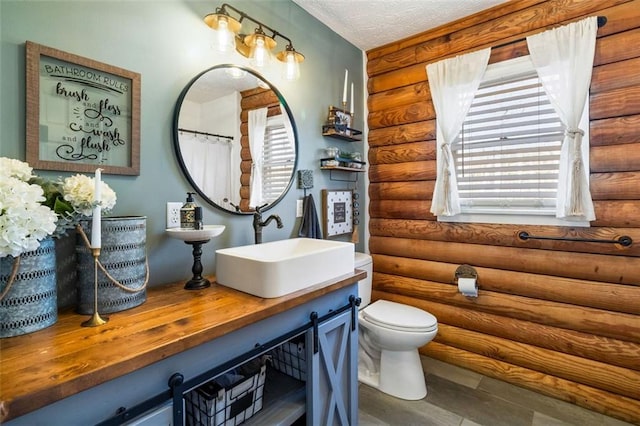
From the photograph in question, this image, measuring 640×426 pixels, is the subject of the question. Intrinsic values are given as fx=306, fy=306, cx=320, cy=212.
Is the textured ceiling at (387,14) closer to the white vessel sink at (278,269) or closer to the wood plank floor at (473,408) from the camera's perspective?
the white vessel sink at (278,269)

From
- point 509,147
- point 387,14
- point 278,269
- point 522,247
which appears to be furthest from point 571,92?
point 278,269

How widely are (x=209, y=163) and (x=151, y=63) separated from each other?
1.62ft

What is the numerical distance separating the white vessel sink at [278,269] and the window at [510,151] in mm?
1226

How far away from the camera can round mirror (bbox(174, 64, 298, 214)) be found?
149 cm

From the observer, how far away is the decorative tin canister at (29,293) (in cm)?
82

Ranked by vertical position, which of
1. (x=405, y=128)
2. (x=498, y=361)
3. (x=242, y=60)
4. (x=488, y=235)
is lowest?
(x=498, y=361)

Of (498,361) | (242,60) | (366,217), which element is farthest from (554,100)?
(242,60)

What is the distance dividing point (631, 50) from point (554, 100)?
409 mm

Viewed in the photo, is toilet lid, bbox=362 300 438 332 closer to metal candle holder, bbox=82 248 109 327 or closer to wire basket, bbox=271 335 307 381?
wire basket, bbox=271 335 307 381

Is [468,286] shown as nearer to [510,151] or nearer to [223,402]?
[510,151]

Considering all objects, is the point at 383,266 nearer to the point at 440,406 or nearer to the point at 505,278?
the point at 505,278

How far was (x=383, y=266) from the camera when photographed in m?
2.66

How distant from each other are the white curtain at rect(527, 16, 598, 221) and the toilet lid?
3.37 ft

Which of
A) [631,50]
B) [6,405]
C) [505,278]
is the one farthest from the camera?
[505,278]
